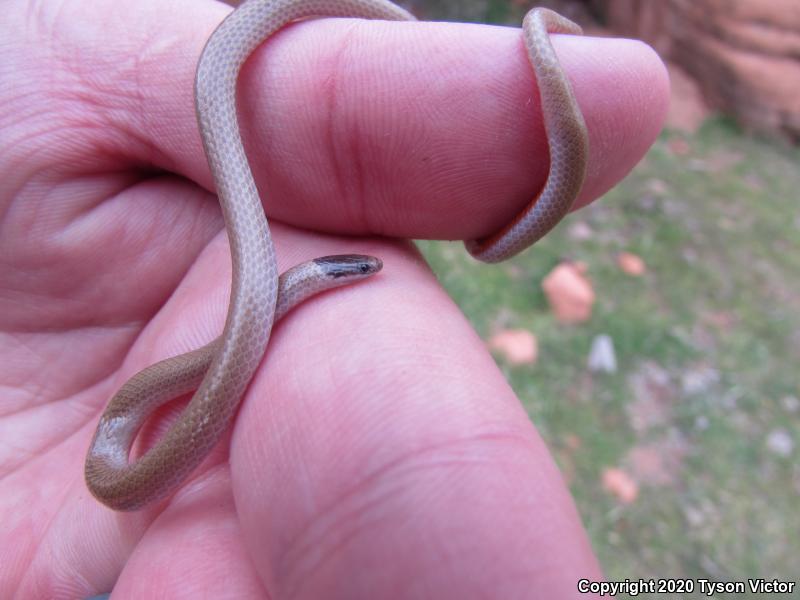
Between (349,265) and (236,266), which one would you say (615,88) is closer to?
(349,265)

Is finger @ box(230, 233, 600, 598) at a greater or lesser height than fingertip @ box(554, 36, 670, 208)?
lesser

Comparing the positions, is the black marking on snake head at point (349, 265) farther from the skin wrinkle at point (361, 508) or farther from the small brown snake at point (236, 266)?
the skin wrinkle at point (361, 508)

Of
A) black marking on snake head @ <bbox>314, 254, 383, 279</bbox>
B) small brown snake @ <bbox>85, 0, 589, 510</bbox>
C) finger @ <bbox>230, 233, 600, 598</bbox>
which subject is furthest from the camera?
black marking on snake head @ <bbox>314, 254, 383, 279</bbox>

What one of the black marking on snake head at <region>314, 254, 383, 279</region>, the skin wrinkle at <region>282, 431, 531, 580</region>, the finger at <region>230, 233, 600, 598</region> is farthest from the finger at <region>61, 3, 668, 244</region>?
the skin wrinkle at <region>282, 431, 531, 580</region>

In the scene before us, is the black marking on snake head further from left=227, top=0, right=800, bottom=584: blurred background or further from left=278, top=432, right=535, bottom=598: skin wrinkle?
left=227, top=0, right=800, bottom=584: blurred background

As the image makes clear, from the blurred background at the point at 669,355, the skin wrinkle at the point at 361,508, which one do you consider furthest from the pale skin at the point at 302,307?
the blurred background at the point at 669,355

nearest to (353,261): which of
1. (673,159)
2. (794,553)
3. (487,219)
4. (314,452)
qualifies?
(487,219)

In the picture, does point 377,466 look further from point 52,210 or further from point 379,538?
point 52,210

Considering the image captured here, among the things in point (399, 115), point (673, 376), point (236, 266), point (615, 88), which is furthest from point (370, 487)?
point (673, 376)
